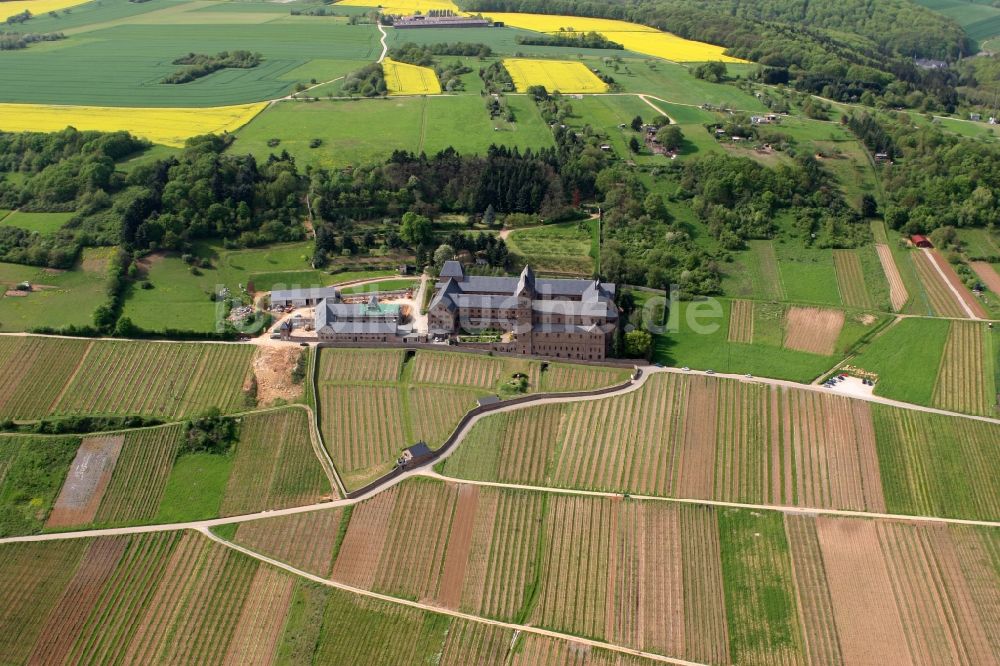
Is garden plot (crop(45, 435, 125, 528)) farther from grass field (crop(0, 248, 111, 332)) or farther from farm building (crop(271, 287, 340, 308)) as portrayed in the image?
farm building (crop(271, 287, 340, 308))

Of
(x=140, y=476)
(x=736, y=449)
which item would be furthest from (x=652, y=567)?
(x=140, y=476)

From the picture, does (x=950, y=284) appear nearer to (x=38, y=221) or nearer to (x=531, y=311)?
(x=531, y=311)

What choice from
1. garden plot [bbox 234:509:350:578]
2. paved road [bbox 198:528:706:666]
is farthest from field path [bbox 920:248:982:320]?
garden plot [bbox 234:509:350:578]

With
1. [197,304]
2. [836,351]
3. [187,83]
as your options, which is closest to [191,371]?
[197,304]

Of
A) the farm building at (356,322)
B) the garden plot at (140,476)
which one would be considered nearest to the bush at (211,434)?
the garden plot at (140,476)

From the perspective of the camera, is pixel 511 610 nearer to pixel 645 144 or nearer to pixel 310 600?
pixel 310 600
